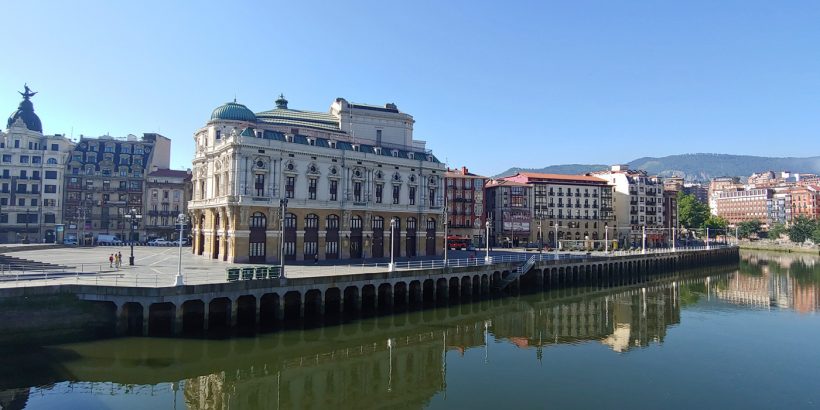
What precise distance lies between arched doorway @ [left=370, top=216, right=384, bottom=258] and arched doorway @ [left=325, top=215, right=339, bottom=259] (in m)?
6.23

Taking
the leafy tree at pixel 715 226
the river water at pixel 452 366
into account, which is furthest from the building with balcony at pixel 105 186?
the leafy tree at pixel 715 226

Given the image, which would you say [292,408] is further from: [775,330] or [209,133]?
[209,133]

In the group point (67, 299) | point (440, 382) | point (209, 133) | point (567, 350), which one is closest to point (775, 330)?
point (567, 350)

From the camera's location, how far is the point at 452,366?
122ft

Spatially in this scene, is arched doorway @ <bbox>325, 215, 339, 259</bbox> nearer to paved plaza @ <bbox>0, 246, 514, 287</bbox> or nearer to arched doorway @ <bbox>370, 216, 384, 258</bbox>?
paved plaza @ <bbox>0, 246, 514, 287</bbox>

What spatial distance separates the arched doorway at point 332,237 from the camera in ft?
234

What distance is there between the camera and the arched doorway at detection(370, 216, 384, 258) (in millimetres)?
76438

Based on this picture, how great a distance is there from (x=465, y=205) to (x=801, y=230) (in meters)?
133

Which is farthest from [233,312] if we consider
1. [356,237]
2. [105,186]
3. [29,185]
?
[29,185]

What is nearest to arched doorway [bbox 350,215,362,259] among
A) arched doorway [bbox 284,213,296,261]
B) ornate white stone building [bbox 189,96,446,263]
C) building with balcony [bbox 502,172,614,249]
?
ornate white stone building [bbox 189,96,446,263]

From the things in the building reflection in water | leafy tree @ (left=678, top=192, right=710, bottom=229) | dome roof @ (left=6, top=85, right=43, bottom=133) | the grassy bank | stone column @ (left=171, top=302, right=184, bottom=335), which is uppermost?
dome roof @ (left=6, top=85, right=43, bottom=133)

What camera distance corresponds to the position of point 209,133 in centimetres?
7794

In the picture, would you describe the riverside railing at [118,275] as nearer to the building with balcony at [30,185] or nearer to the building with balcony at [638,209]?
the building with balcony at [30,185]

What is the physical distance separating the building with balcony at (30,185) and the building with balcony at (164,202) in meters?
17.0
